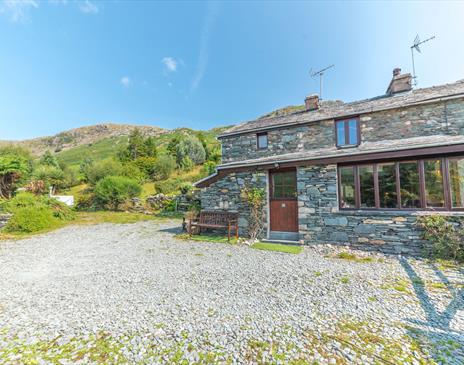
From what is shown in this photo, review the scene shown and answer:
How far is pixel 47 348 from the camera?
2.78m

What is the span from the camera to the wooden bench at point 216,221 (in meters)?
8.81

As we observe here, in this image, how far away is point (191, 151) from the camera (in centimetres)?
2870

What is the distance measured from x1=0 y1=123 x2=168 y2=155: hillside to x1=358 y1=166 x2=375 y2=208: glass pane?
60.4 metres

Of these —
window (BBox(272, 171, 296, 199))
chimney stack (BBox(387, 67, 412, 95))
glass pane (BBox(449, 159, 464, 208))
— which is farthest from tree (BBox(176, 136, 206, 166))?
glass pane (BBox(449, 159, 464, 208))

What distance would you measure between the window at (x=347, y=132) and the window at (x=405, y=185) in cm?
269

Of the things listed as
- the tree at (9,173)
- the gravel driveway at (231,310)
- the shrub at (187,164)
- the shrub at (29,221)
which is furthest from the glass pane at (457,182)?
the tree at (9,173)

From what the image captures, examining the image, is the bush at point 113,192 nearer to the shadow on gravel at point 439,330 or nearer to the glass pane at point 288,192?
the glass pane at point 288,192

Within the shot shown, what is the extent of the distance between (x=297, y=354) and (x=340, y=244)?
522cm

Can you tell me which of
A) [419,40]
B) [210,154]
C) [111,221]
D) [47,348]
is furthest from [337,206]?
[210,154]

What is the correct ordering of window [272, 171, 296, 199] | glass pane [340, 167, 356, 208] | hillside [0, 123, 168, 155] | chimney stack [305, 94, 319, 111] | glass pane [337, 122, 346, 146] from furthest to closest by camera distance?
hillside [0, 123, 168, 155] → chimney stack [305, 94, 319, 111] → glass pane [337, 122, 346, 146] → window [272, 171, 296, 199] → glass pane [340, 167, 356, 208]

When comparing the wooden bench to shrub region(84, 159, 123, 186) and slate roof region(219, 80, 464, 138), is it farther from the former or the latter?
shrub region(84, 159, 123, 186)

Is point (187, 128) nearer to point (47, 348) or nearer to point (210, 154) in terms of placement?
point (210, 154)

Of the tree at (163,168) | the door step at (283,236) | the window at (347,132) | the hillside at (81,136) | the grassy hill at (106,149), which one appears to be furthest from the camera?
the hillside at (81,136)

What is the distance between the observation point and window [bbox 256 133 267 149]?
440 inches
